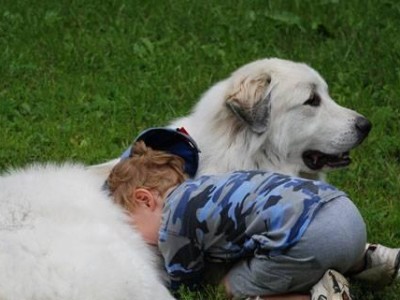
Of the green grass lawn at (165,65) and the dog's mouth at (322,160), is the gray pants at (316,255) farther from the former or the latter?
the green grass lawn at (165,65)

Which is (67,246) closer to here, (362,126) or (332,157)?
(332,157)

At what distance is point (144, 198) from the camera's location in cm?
549

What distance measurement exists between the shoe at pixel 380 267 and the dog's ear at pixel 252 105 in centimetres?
102

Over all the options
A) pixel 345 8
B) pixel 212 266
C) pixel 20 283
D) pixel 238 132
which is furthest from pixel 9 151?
pixel 345 8

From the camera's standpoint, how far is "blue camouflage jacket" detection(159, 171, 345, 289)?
4949 mm

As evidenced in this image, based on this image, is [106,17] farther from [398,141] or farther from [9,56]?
[398,141]

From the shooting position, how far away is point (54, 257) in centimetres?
464

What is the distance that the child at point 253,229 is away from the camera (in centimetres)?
492

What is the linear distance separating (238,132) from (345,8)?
5577 millimetres

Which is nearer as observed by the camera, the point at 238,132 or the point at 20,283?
the point at 20,283

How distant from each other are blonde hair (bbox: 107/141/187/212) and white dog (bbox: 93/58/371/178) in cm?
30

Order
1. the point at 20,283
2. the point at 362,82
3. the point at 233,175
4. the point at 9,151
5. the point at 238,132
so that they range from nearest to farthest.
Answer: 1. the point at 20,283
2. the point at 233,175
3. the point at 238,132
4. the point at 9,151
5. the point at 362,82

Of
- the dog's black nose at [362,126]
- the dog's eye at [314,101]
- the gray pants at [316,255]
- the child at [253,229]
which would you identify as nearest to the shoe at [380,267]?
the child at [253,229]

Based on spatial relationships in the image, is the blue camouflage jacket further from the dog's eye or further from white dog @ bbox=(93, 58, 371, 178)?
the dog's eye
